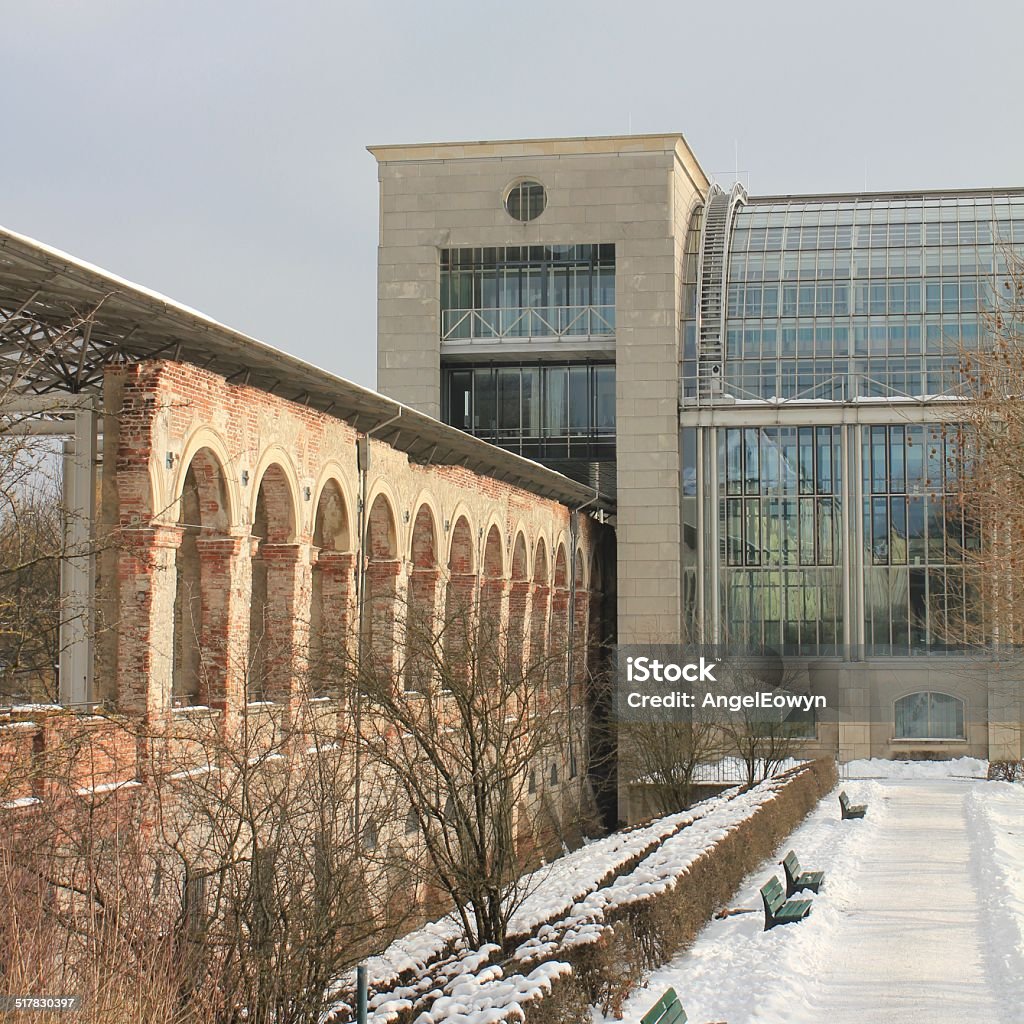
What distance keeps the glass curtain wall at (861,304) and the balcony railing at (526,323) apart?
160 inches

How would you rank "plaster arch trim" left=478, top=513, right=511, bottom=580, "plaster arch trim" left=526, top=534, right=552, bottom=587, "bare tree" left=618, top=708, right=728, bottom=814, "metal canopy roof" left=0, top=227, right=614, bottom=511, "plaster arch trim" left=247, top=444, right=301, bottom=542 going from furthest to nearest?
"plaster arch trim" left=526, top=534, right=552, bottom=587
"bare tree" left=618, top=708, right=728, bottom=814
"plaster arch trim" left=478, top=513, right=511, bottom=580
"plaster arch trim" left=247, top=444, right=301, bottom=542
"metal canopy roof" left=0, top=227, right=614, bottom=511

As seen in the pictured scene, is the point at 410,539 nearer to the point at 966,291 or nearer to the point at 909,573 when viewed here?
the point at 909,573

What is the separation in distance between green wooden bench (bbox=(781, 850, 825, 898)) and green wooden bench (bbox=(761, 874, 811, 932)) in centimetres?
186

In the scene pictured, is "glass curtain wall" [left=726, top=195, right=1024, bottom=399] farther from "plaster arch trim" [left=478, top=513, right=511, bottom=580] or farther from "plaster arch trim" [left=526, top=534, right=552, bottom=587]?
"plaster arch trim" [left=478, top=513, right=511, bottom=580]

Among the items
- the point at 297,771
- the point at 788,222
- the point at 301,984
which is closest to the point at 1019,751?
the point at 788,222

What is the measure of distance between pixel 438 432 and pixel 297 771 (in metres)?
11.1

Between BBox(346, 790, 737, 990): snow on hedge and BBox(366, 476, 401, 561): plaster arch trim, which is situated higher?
BBox(366, 476, 401, 561): plaster arch trim

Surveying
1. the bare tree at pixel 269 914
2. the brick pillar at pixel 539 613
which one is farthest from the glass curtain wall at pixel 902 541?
the bare tree at pixel 269 914

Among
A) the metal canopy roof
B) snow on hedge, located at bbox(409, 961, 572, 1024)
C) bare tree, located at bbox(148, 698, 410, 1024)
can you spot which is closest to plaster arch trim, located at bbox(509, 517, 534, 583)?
the metal canopy roof

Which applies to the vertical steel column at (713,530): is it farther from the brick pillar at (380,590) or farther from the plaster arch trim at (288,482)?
the plaster arch trim at (288,482)

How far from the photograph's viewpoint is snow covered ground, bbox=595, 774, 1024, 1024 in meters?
15.4

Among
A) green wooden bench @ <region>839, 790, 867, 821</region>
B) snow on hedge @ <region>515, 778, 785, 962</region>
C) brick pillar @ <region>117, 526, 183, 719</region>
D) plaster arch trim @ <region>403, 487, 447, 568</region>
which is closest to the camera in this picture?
snow on hedge @ <region>515, 778, 785, 962</region>

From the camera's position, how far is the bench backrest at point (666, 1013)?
12172 mm

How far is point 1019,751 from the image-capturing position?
46906mm
